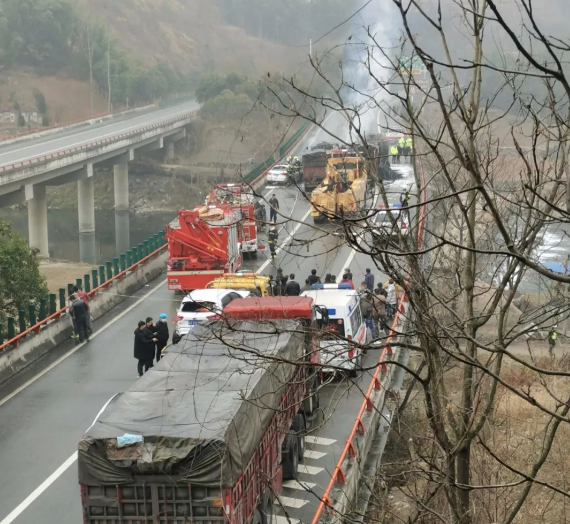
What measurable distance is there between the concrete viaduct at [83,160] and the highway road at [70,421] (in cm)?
3032

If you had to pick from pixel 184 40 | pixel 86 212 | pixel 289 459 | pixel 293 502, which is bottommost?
pixel 86 212

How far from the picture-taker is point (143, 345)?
20672 mm

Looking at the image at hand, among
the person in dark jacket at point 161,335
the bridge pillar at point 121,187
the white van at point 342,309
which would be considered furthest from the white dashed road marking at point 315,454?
the bridge pillar at point 121,187

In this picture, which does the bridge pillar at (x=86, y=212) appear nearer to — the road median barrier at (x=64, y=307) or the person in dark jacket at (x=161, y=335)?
the road median barrier at (x=64, y=307)

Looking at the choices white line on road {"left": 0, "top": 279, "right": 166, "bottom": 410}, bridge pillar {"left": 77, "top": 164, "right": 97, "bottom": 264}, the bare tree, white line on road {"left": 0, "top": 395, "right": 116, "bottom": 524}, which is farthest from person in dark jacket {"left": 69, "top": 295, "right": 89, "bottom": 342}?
bridge pillar {"left": 77, "top": 164, "right": 97, "bottom": 264}

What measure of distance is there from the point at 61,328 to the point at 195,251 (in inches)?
234

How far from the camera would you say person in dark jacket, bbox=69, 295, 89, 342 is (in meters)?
23.8

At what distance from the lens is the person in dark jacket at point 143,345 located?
Result: 20578 mm

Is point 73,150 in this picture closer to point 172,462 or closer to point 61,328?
point 61,328

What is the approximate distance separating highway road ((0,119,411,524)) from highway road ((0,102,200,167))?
3465 centimetres

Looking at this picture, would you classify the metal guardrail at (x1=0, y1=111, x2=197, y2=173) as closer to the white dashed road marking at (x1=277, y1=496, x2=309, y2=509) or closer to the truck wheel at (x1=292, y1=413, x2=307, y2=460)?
the truck wheel at (x1=292, y1=413, x2=307, y2=460)

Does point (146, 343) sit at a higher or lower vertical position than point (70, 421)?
higher

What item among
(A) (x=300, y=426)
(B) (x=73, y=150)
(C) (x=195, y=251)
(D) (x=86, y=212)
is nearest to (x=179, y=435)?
(A) (x=300, y=426)

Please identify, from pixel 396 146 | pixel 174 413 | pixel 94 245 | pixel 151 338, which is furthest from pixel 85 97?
pixel 174 413
